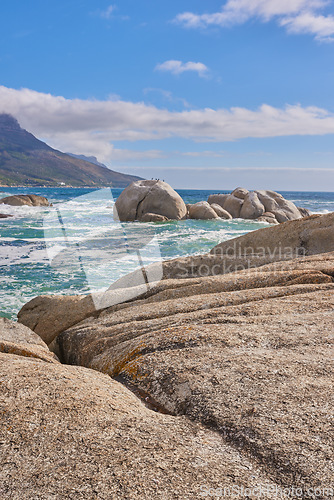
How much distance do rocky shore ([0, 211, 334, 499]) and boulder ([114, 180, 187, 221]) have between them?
2928 cm

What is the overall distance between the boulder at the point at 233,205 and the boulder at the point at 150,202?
252 inches

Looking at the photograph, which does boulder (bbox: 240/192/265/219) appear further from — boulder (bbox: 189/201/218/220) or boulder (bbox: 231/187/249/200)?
boulder (bbox: 189/201/218/220)

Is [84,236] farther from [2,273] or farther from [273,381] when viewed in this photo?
[273,381]

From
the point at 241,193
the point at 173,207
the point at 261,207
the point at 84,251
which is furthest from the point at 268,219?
the point at 84,251

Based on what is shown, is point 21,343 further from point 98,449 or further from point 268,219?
point 268,219

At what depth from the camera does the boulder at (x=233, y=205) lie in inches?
1480

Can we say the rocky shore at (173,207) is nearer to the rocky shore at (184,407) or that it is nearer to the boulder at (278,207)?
the boulder at (278,207)

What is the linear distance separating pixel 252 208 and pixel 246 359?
33698 millimetres

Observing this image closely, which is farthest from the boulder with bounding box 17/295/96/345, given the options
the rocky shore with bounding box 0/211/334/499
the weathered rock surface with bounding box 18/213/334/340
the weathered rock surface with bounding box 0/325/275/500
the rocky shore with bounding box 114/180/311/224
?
the rocky shore with bounding box 114/180/311/224

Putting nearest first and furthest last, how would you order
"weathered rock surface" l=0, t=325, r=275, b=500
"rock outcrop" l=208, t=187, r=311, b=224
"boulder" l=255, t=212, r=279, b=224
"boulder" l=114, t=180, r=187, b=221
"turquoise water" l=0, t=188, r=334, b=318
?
"weathered rock surface" l=0, t=325, r=275, b=500, "turquoise water" l=0, t=188, r=334, b=318, "boulder" l=255, t=212, r=279, b=224, "boulder" l=114, t=180, r=187, b=221, "rock outcrop" l=208, t=187, r=311, b=224

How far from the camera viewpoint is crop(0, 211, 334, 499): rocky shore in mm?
1926

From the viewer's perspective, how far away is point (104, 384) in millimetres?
3016

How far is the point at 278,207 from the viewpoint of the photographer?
3634cm

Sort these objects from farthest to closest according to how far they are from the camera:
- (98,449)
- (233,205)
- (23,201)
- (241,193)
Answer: (23,201) → (241,193) → (233,205) → (98,449)
